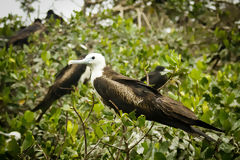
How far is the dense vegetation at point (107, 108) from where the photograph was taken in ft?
3.85

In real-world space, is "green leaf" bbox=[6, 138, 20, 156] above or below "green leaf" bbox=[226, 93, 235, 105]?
below

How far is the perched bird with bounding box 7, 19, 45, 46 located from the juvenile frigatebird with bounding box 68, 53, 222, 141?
2.26 meters

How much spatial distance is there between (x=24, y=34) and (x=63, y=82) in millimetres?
1450

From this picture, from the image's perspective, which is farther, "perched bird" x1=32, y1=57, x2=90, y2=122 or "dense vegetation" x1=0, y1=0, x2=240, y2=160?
"perched bird" x1=32, y1=57, x2=90, y2=122

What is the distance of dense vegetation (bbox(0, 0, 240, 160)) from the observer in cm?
117

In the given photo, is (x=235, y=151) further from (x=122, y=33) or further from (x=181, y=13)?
(x=181, y=13)

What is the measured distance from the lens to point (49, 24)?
11.0 feet

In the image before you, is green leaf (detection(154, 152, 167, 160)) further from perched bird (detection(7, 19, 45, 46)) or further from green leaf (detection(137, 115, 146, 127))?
perched bird (detection(7, 19, 45, 46))

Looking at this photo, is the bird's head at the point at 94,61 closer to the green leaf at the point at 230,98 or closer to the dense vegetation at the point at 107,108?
the dense vegetation at the point at 107,108

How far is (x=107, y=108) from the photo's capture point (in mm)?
A: 1550

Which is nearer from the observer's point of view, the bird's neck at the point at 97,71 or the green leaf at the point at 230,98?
the green leaf at the point at 230,98

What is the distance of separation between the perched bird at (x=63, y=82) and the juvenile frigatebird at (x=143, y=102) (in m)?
0.73

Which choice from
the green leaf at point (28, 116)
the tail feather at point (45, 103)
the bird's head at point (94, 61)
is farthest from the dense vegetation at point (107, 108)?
the bird's head at point (94, 61)

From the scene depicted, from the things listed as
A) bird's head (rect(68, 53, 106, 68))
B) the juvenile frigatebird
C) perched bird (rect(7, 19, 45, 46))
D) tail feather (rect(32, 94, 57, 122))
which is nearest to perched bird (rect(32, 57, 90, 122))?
tail feather (rect(32, 94, 57, 122))
